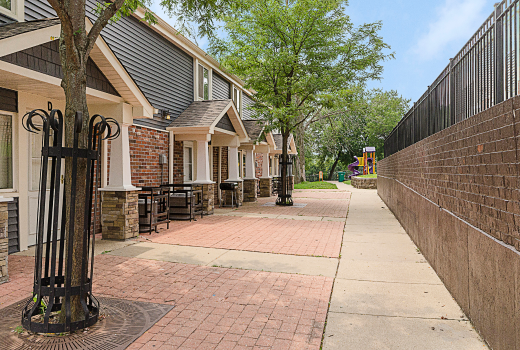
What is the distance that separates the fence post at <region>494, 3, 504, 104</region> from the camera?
3069 mm

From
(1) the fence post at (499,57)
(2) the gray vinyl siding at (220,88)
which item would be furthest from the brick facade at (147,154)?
(1) the fence post at (499,57)

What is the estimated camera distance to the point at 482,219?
337 cm

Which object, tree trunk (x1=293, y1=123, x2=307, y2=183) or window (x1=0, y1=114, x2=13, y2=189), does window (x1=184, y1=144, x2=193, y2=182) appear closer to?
window (x1=0, y1=114, x2=13, y2=189)

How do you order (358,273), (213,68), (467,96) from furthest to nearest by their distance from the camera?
(213,68)
(358,273)
(467,96)

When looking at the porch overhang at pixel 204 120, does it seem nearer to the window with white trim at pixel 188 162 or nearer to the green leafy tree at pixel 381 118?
the window with white trim at pixel 188 162

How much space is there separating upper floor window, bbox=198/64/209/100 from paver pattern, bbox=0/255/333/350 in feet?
30.2

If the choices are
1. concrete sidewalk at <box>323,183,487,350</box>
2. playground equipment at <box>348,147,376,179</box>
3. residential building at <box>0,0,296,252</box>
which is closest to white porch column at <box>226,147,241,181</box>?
residential building at <box>0,0,296,252</box>

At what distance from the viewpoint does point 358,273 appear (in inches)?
209

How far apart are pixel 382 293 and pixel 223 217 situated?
717 cm

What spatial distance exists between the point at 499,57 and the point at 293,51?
1194cm

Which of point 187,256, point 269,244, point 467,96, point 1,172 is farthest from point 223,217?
point 467,96

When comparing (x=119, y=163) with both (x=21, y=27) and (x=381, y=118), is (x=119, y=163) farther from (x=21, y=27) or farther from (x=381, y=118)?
(x=381, y=118)

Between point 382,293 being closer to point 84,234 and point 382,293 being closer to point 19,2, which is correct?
point 84,234

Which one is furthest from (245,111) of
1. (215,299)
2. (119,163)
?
(215,299)
